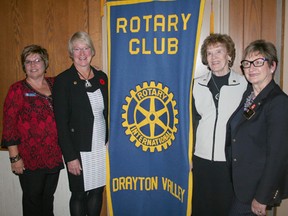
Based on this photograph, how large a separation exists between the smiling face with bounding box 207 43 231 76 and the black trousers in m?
0.65

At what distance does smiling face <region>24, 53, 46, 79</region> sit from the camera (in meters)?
1.96

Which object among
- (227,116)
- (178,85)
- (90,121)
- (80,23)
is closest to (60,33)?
(80,23)

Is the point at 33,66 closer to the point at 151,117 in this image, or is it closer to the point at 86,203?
the point at 151,117

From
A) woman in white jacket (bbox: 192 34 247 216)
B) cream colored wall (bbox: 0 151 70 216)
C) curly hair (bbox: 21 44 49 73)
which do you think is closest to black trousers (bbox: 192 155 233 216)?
woman in white jacket (bbox: 192 34 247 216)

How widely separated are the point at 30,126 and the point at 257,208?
5.33 ft

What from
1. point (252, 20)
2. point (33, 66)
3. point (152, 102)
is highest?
point (252, 20)

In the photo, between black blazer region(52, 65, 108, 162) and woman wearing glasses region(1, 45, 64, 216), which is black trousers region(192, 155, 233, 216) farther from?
woman wearing glasses region(1, 45, 64, 216)

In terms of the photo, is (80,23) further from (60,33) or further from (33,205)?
(33,205)

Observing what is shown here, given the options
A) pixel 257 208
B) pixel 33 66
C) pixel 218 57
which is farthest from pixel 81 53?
pixel 257 208

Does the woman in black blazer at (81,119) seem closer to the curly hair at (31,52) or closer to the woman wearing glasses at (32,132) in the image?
the woman wearing glasses at (32,132)

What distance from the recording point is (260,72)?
1459mm

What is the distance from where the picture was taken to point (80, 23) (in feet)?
7.58

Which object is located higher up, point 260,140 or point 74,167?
point 260,140

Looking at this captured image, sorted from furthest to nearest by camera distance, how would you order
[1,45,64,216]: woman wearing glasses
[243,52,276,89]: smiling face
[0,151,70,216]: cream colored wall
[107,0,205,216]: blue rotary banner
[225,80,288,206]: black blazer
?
1. [0,151,70,216]: cream colored wall
2. [1,45,64,216]: woman wearing glasses
3. [107,0,205,216]: blue rotary banner
4. [243,52,276,89]: smiling face
5. [225,80,288,206]: black blazer
